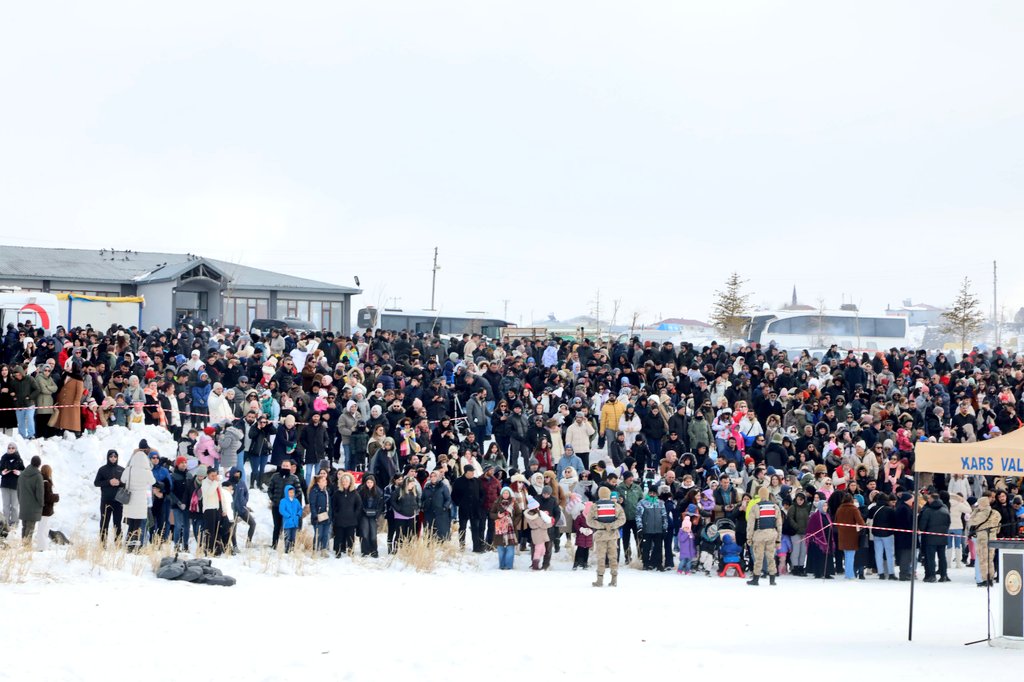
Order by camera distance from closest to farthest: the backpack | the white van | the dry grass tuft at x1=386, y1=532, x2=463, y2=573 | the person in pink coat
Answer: the backpack < the dry grass tuft at x1=386, y1=532, x2=463, y2=573 < the person in pink coat < the white van

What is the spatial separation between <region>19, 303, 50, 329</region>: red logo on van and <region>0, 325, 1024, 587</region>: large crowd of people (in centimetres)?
625

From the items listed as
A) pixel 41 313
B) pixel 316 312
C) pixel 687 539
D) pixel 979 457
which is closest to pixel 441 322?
pixel 316 312

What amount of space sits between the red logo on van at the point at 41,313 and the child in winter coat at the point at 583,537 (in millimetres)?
19539


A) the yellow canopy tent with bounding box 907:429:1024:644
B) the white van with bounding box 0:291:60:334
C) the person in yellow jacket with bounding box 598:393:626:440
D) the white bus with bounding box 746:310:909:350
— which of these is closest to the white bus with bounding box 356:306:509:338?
the white bus with bounding box 746:310:909:350

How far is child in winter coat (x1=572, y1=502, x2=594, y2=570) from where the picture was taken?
20.0 metres

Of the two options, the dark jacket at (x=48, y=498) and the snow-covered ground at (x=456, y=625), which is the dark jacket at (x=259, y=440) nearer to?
the snow-covered ground at (x=456, y=625)

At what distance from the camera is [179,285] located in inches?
2071

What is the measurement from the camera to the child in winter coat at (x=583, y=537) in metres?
20.0

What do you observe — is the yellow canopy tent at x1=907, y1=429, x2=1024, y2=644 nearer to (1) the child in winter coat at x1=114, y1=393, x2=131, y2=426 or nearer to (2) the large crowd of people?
(2) the large crowd of people

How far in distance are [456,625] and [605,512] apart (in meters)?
4.38

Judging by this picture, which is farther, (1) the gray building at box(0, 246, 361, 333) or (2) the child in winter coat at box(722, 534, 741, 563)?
(1) the gray building at box(0, 246, 361, 333)

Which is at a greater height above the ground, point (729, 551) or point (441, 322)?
point (441, 322)

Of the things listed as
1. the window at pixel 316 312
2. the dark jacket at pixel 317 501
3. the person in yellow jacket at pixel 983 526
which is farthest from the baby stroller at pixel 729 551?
the window at pixel 316 312

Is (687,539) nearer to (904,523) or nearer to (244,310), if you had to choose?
(904,523)
